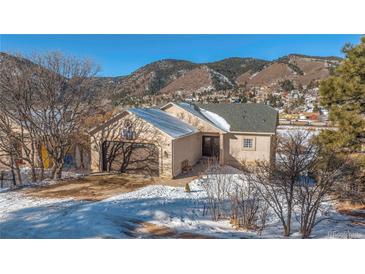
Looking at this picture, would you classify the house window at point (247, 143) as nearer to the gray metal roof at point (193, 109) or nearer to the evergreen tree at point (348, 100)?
the gray metal roof at point (193, 109)

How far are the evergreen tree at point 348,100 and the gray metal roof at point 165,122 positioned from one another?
5.23 m

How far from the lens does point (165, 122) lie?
11.3 metres

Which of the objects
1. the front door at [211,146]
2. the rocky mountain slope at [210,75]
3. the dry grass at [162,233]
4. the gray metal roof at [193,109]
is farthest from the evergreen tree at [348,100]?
the gray metal roof at [193,109]

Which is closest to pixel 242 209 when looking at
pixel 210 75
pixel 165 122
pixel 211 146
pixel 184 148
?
pixel 184 148

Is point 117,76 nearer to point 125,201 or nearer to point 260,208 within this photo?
point 125,201

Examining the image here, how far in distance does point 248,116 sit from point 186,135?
3710 mm

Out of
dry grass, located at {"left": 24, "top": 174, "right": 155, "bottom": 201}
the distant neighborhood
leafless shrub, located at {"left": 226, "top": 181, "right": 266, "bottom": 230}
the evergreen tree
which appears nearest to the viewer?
the distant neighborhood

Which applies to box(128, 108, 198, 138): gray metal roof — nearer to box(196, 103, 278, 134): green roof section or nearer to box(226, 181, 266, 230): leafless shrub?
box(196, 103, 278, 134): green roof section

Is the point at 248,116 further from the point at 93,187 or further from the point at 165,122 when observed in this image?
the point at 93,187

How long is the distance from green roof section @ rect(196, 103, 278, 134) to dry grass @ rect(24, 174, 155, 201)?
513 centimetres

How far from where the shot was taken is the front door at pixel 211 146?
12.7 metres

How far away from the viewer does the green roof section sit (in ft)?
40.1

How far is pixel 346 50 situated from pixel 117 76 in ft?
26.1

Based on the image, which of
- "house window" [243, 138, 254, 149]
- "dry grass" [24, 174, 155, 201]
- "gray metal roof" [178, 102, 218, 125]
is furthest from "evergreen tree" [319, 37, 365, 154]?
"dry grass" [24, 174, 155, 201]
